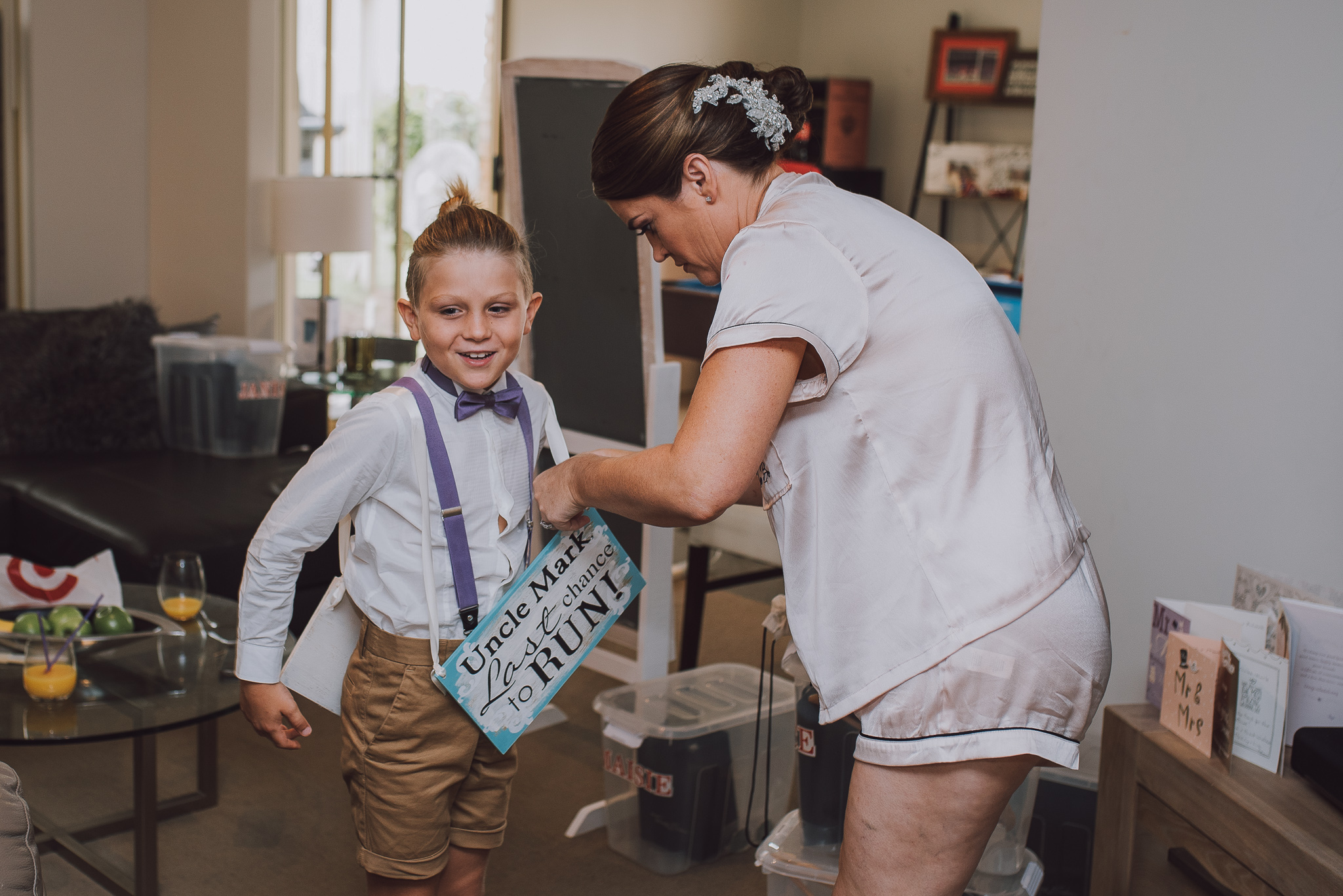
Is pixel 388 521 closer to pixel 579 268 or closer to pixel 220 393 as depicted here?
pixel 579 268

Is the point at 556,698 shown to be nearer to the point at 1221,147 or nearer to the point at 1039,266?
the point at 1039,266

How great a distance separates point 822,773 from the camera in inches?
69.2

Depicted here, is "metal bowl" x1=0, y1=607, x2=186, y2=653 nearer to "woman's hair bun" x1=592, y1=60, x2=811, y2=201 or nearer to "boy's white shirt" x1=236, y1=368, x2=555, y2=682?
"boy's white shirt" x1=236, y1=368, x2=555, y2=682

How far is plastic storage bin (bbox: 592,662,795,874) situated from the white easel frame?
0.17 m

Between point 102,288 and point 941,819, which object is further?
point 102,288

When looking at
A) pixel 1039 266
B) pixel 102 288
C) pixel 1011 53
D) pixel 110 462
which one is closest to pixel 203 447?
pixel 110 462

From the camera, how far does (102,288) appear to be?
4.26 metres

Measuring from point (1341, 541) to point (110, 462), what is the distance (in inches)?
121

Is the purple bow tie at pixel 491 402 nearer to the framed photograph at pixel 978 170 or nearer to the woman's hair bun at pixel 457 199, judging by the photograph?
the woman's hair bun at pixel 457 199

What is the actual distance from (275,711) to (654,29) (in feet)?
18.2

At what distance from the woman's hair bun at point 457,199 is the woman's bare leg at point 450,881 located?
31.8 inches

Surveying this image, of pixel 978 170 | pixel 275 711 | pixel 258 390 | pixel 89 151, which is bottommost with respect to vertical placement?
pixel 275 711

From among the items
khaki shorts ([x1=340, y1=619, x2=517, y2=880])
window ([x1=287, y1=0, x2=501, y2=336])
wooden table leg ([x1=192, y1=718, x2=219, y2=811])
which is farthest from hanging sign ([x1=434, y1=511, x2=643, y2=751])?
window ([x1=287, y1=0, x2=501, y2=336])

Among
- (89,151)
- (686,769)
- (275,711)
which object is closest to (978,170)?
(89,151)
